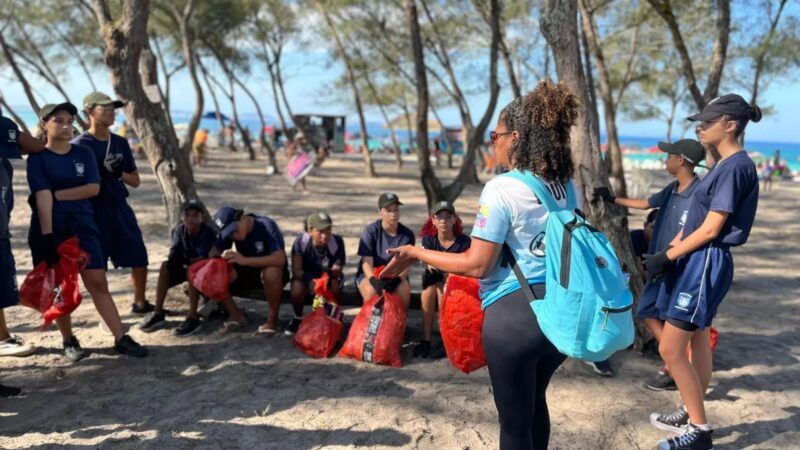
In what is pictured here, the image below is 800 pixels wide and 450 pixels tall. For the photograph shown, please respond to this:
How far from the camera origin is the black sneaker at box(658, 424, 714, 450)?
283cm

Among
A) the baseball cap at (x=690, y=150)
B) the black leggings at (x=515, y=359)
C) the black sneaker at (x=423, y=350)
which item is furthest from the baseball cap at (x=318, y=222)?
the black leggings at (x=515, y=359)

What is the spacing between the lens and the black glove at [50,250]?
3.71m

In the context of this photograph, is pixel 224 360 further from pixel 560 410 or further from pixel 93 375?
pixel 560 410

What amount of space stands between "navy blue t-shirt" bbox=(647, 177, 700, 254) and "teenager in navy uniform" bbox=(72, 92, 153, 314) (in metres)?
3.78

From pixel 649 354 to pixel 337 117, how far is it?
3157 cm

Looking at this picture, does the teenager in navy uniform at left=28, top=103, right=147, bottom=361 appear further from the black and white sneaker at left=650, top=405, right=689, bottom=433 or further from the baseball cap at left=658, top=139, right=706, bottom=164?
the baseball cap at left=658, top=139, right=706, bottom=164

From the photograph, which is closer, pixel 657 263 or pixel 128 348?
pixel 657 263

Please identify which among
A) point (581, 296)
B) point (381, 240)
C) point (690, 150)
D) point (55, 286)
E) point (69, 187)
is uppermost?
point (690, 150)

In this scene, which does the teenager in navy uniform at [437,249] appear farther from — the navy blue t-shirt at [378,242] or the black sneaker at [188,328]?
the black sneaker at [188,328]

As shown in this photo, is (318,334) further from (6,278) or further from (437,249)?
(6,278)

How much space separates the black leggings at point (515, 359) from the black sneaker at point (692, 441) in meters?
1.20

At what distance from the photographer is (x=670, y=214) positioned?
3.33 meters

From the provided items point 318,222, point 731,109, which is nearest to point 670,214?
point 731,109

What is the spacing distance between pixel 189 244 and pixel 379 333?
1.85m
